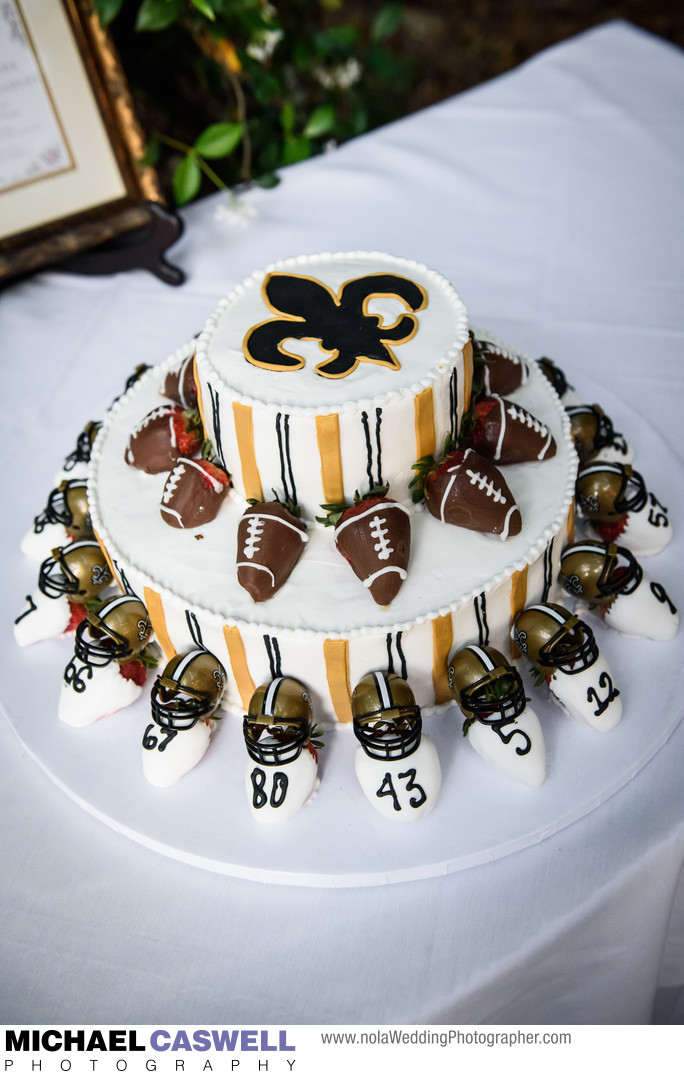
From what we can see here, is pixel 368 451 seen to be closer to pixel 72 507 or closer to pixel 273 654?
pixel 273 654

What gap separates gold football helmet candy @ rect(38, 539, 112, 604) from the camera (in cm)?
198

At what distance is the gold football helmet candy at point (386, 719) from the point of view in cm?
165

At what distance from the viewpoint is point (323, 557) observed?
173 centimetres

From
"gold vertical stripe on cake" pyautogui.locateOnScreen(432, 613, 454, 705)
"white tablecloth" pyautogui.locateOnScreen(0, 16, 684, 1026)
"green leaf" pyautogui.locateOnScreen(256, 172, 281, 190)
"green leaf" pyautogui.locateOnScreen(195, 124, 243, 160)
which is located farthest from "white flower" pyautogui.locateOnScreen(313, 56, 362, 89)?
"gold vertical stripe on cake" pyautogui.locateOnScreen(432, 613, 454, 705)

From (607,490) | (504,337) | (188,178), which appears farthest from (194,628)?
(188,178)

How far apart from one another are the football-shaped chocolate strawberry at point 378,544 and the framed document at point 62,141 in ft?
5.86

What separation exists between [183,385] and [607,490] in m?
0.93

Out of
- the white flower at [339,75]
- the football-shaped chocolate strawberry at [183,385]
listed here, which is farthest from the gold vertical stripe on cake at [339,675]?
the white flower at [339,75]

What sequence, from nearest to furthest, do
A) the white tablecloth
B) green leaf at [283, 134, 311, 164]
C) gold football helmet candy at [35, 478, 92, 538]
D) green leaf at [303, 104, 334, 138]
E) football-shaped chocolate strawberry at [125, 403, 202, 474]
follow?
the white tablecloth, football-shaped chocolate strawberry at [125, 403, 202, 474], gold football helmet candy at [35, 478, 92, 538], green leaf at [303, 104, 334, 138], green leaf at [283, 134, 311, 164]

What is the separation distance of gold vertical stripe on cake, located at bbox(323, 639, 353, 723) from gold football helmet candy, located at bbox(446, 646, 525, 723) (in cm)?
21

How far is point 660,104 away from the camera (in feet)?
12.0

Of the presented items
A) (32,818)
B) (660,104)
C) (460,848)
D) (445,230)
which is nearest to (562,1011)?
(460,848)

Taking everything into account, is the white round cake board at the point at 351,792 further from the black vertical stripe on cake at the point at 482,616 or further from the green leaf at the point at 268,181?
the green leaf at the point at 268,181

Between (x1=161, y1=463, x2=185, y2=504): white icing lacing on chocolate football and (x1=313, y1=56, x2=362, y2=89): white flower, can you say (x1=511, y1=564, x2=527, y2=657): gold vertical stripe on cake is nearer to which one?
(x1=161, y1=463, x2=185, y2=504): white icing lacing on chocolate football
